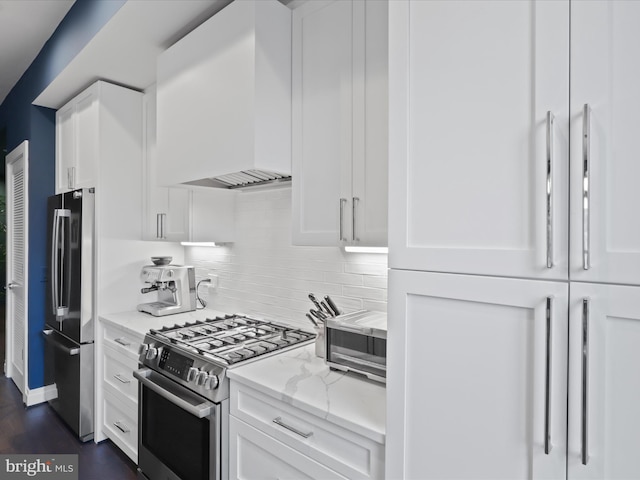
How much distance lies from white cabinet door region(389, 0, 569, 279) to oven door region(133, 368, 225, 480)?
1123mm

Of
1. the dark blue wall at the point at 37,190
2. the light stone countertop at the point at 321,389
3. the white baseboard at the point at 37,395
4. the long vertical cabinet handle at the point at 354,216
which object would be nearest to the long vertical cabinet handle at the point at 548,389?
the light stone countertop at the point at 321,389

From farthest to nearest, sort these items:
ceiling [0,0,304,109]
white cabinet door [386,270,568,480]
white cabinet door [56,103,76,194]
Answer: white cabinet door [56,103,76,194] → ceiling [0,0,304,109] → white cabinet door [386,270,568,480]

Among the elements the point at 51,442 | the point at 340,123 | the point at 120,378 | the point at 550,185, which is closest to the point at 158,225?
the point at 120,378

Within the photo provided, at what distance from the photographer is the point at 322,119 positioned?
1.71 m

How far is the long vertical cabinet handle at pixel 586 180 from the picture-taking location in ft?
2.58

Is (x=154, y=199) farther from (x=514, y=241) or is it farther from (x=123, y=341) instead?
(x=514, y=241)

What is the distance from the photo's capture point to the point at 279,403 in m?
1.45

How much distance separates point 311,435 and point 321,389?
0.54 feet

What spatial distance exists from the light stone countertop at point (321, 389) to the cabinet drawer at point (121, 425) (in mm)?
1128

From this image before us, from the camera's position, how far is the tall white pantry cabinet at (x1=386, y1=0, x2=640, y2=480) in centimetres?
77

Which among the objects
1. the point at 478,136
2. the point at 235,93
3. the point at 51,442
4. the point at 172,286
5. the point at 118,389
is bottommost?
the point at 51,442

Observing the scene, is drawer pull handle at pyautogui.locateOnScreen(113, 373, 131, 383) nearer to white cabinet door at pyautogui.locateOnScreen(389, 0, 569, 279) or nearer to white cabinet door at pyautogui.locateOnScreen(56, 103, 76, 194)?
white cabinet door at pyautogui.locateOnScreen(56, 103, 76, 194)

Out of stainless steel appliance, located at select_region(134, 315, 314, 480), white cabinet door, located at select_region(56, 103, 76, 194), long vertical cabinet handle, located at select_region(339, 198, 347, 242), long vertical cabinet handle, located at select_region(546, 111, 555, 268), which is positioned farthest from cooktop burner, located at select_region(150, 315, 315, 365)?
white cabinet door, located at select_region(56, 103, 76, 194)

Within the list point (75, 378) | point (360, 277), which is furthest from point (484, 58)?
point (75, 378)
